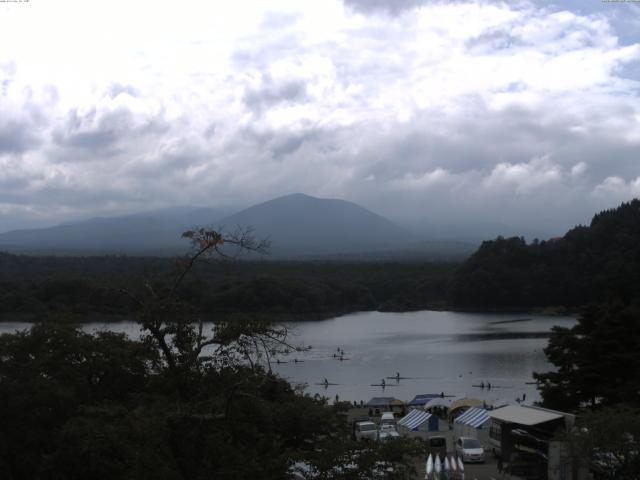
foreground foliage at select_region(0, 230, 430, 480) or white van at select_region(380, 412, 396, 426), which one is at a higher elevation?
foreground foliage at select_region(0, 230, 430, 480)

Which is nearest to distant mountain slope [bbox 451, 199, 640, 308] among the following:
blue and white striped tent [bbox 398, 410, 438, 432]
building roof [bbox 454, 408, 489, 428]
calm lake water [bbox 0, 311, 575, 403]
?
calm lake water [bbox 0, 311, 575, 403]

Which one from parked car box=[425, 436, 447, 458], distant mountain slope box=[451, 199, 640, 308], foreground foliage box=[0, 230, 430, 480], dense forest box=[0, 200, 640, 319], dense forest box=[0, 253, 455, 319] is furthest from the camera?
distant mountain slope box=[451, 199, 640, 308]

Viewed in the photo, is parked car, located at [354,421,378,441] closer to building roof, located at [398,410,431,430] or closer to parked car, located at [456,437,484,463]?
building roof, located at [398,410,431,430]

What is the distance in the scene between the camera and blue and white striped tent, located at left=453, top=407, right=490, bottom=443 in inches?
384

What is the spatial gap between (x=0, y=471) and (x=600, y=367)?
7.51m

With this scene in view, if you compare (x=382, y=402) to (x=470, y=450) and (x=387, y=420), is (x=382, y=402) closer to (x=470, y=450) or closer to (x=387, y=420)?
(x=387, y=420)

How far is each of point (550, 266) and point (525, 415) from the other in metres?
34.2

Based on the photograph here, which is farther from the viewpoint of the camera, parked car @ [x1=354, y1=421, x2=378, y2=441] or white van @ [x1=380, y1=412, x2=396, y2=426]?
white van @ [x1=380, y1=412, x2=396, y2=426]

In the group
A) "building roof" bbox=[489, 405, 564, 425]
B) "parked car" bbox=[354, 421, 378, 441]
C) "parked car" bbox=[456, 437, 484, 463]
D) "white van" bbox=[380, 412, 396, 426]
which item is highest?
"building roof" bbox=[489, 405, 564, 425]

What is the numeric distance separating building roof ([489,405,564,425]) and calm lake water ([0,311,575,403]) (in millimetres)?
8114

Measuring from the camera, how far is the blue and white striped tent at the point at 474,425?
975cm

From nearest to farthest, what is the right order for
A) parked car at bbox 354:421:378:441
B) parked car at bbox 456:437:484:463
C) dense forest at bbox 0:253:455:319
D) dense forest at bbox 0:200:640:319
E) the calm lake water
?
parked car at bbox 456:437:484:463
parked car at bbox 354:421:378:441
the calm lake water
dense forest at bbox 0:253:455:319
dense forest at bbox 0:200:640:319

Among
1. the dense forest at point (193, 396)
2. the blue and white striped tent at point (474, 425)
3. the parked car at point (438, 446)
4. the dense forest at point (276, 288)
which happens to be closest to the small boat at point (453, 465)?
the parked car at point (438, 446)

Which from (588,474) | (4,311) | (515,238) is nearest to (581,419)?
(588,474)
